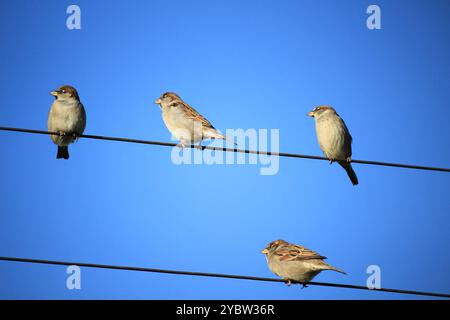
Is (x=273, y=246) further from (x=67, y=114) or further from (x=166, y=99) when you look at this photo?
(x=67, y=114)

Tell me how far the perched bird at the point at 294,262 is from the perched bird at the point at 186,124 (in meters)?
1.80

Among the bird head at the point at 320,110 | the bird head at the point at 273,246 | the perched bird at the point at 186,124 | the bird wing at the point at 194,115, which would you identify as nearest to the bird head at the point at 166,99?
the perched bird at the point at 186,124

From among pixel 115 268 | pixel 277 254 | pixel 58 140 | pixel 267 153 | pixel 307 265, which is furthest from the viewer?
pixel 58 140

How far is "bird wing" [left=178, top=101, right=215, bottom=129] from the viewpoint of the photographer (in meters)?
10.9

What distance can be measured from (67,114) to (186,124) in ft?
6.11

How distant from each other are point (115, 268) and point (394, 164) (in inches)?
135

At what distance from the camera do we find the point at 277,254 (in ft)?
33.9

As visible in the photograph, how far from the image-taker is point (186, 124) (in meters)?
10.9

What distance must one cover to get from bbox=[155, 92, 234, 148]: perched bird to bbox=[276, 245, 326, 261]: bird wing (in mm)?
1834

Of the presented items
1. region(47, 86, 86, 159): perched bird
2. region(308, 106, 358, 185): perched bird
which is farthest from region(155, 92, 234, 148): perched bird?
region(308, 106, 358, 185): perched bird

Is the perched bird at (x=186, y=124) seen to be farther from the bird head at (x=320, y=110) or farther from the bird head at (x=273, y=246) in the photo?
the bird head at (x=320, y=110)
